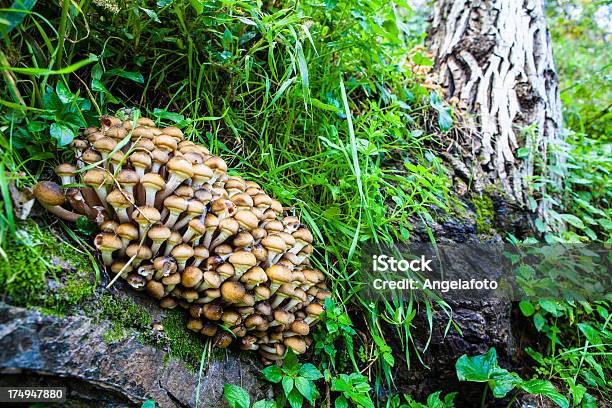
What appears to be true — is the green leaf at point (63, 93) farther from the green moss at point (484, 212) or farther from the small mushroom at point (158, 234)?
the green moss at point (484, 212)

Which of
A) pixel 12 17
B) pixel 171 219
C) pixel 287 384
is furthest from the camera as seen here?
pixel 287 384

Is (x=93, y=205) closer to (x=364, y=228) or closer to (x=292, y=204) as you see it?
(x=292, y=204)

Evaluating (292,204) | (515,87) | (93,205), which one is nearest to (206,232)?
(93,205)

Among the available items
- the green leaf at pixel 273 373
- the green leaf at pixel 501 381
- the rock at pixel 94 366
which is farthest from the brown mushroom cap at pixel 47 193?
the green leaf at pixel 501 381

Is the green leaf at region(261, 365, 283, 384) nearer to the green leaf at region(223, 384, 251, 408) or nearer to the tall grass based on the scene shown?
the green leaf at region(223, 384, 251, 408)

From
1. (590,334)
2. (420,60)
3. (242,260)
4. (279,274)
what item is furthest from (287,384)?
(420,60)

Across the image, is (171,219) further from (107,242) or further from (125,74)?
(125,74)
